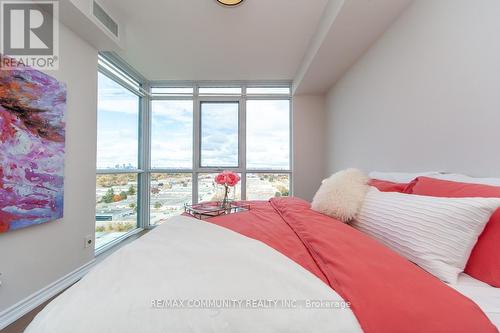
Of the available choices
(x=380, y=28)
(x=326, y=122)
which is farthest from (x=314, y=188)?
(x=380, y=28)

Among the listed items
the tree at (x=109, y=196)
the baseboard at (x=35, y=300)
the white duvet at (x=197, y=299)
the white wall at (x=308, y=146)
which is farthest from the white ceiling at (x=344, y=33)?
the baseboard at (x=35, y=300)

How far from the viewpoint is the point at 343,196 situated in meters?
1.30

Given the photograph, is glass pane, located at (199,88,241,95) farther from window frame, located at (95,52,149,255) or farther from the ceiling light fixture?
the ceiling light fixture

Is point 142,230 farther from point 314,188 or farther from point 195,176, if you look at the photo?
point 314,188

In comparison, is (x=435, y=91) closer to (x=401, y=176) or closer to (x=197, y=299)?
(x=401, y=176)

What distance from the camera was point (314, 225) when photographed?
3.56 feet

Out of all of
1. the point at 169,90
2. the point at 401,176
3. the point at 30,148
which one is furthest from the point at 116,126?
the point at 401,176

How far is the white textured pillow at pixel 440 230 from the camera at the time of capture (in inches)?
30.6

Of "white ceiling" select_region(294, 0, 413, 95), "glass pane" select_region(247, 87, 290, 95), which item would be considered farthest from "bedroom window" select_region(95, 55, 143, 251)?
"white ceiling" select_region(294, 0, 413, 95)

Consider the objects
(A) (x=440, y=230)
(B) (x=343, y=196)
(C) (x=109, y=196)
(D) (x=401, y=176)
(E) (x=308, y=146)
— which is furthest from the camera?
(E) (x=308, y=146)

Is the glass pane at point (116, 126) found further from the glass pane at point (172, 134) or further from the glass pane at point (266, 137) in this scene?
the glass pane at point (266, 137)

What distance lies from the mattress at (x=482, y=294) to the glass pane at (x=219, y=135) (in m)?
Answer: 3.39

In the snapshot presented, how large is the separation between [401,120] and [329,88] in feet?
6.11

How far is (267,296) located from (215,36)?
2.74 meters
